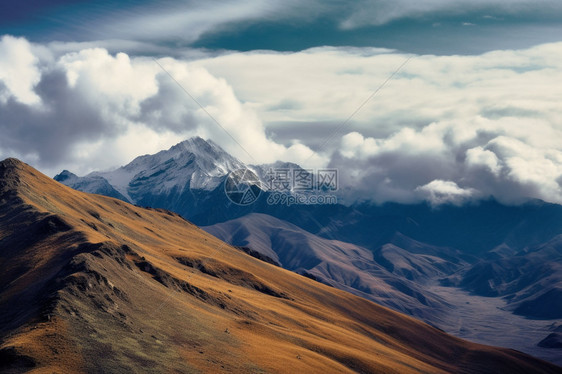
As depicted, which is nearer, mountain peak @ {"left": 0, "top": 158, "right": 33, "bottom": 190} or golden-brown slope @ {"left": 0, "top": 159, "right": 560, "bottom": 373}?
golden-brown slope @ {"left": 0, "top": 159, "right": 560, "bottom": 373}

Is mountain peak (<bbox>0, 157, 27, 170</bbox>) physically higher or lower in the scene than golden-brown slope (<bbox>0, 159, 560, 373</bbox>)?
higher

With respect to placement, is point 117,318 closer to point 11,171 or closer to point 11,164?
point 11,171

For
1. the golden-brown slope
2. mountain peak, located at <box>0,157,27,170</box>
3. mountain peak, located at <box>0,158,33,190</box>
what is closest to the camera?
the golden-brown slope

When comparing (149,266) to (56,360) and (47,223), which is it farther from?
(56,360)

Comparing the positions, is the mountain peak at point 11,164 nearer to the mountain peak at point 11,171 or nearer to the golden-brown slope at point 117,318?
the mountain peak at point 11,171

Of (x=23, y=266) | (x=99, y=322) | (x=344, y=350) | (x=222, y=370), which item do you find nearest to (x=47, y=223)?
(x=23, y=266)

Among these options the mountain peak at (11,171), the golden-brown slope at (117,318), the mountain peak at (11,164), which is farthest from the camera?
the mountain peak at (11,164)

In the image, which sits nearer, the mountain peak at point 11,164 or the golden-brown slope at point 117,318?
the golden-brown slope at point 117,318

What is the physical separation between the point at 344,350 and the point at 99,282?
60.4m

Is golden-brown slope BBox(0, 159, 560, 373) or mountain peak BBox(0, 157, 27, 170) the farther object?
mountain peak BBox(0, 157, 27, 170)

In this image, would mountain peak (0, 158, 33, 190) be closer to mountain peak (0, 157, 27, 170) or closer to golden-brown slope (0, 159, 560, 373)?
mountain peak (0, 157, 27, 170)

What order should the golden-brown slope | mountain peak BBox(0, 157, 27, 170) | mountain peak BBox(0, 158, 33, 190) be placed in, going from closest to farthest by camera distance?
1. the golden-brown slope
2. mountain peak BBox(0, 158, 33, 190)
3. mountain peak BBox(0, 157, 27, 170)

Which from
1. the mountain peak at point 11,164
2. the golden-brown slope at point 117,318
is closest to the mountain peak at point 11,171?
the mountain peak at point 11,164

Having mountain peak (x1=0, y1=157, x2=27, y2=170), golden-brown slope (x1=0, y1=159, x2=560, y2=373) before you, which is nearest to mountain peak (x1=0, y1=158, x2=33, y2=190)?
mountain peak (x1=0, y1=157, x2=27, y2=170)
